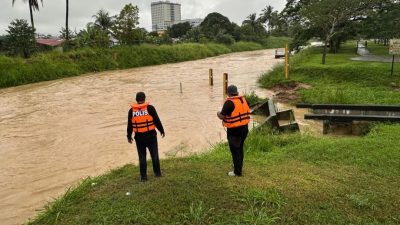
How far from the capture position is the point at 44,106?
1741cm

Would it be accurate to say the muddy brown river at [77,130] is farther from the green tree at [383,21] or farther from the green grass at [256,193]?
the green tree at [383,21]

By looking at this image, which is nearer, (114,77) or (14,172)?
(14,172)

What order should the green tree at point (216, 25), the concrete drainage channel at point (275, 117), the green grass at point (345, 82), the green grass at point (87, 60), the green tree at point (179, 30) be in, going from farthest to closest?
1. the green tree at point (179, 30)
2. the green tree at point (216, 25)
3. the green grass at point (87, 60)
4. the green grass at point (345, 82)
5. the concrete drainage channel at point (275, 117)

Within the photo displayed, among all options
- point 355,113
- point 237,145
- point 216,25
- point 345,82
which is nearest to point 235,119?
point 237,145

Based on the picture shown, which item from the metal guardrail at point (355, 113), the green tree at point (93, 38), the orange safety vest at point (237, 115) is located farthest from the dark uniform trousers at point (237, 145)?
the green tree at point (93, 38)

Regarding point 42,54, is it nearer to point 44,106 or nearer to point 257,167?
point 44,106

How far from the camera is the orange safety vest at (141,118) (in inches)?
240

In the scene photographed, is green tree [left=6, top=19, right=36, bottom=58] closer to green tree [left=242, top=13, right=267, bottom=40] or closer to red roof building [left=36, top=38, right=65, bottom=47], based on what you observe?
red roof building [left=36, top=38, right=65, bottom=47]

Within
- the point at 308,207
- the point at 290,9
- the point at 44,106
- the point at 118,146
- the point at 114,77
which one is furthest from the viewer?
the point at 290,9

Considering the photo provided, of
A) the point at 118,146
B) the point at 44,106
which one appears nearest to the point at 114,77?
the point at 44,106

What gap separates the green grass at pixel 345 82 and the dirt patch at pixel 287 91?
25 centimetres

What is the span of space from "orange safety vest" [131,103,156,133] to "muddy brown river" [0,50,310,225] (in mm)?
2408

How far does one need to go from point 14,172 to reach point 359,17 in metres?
Answer: 22.1

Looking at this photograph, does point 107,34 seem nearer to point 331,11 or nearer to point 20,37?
point 20,37
